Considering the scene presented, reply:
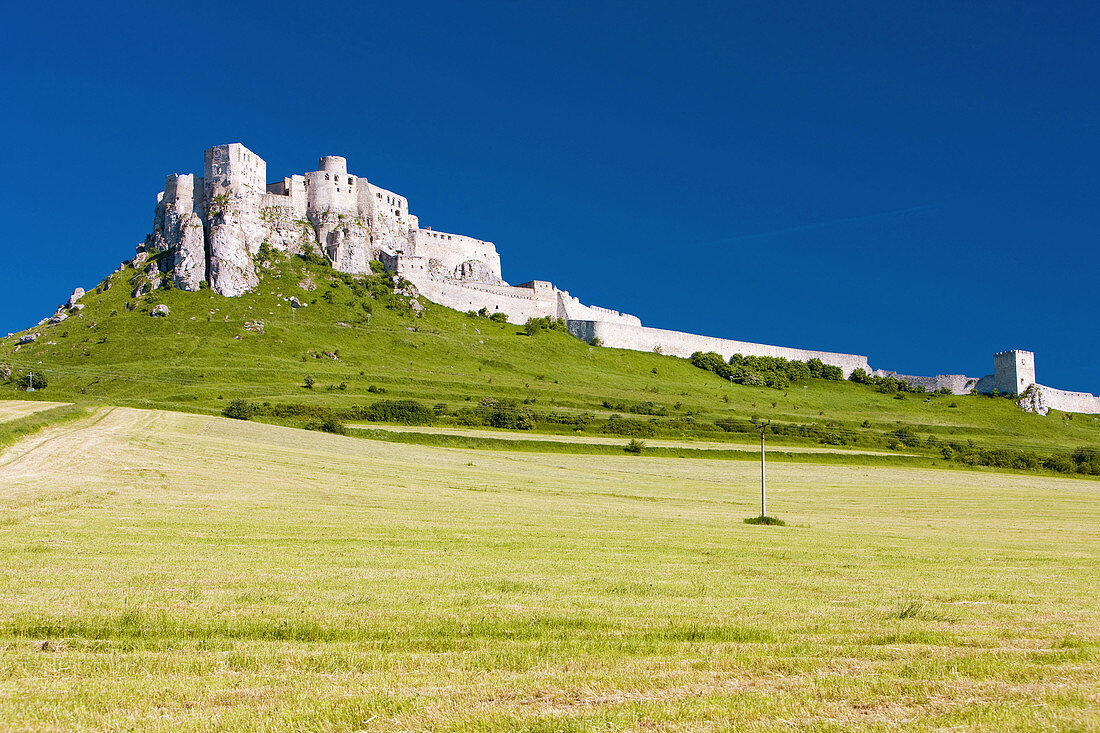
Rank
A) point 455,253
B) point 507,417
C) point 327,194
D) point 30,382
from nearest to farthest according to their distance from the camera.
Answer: point 507,417, point 30,382, point 327,194, point 455,253

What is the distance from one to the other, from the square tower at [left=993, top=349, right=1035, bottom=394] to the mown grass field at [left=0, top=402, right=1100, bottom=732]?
153m

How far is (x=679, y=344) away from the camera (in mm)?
176125

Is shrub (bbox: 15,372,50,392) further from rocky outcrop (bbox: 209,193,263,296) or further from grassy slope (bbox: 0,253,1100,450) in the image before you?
rocky outcrop (bbox: 209,193,263,296)

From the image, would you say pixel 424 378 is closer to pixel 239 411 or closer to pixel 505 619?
pixel 239 411

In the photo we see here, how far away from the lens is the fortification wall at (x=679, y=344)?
557 ft

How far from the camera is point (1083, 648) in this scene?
9727 millimetres

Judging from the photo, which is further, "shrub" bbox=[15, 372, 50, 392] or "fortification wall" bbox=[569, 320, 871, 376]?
"fortification wall" bbox=[569, 320, 871, 376]

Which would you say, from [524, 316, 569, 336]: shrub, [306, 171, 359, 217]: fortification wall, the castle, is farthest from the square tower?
[306, 171, 359, 217]: fortification wall

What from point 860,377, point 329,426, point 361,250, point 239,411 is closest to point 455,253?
point 361,250

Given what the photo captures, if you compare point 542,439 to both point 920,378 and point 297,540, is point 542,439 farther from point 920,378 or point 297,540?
point 920,378

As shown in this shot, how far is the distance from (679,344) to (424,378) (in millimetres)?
78617

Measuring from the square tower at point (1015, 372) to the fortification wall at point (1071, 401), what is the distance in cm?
341

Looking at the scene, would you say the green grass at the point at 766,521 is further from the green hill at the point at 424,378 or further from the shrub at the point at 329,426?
the green hill at the point at 424,378

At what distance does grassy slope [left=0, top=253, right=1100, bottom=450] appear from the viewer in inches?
3967
